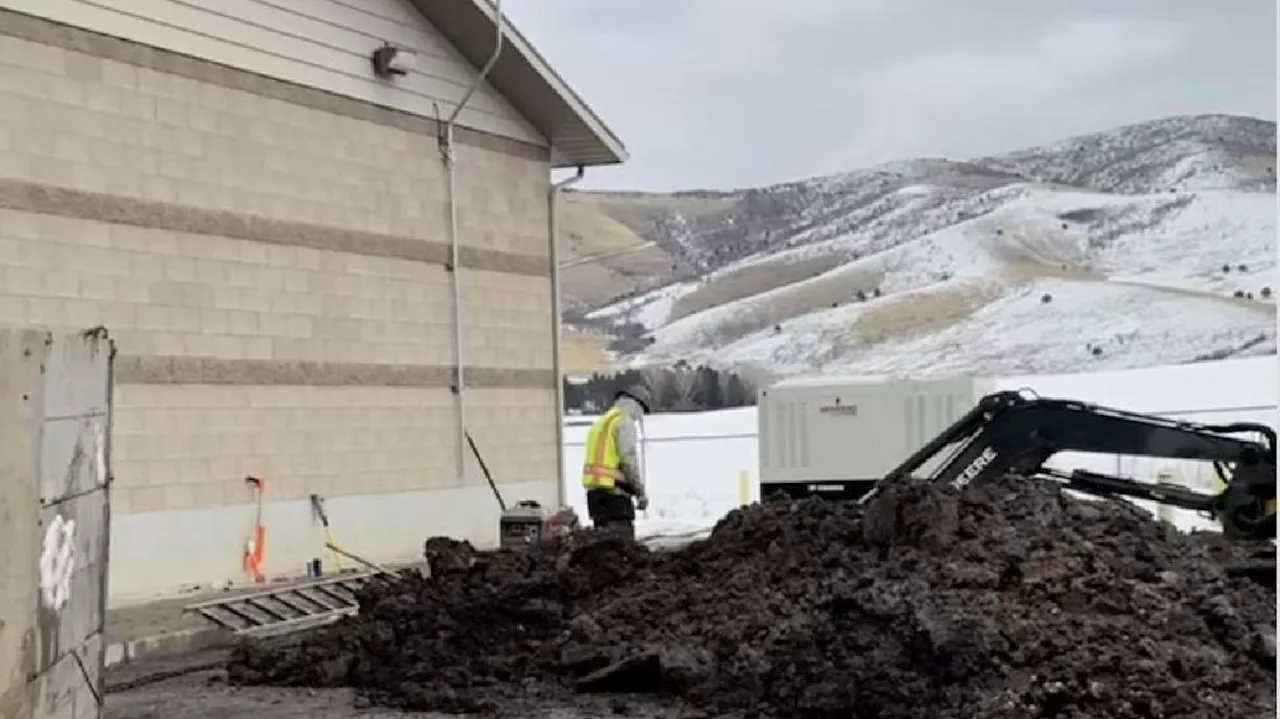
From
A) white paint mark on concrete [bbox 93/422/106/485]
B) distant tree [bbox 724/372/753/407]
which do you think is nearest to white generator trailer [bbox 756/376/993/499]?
white paint mark on concrete [bbox 93/422/106/485]

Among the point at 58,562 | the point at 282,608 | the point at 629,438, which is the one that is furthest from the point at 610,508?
the point at 58,562

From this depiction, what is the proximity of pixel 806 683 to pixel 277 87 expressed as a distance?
11020mm

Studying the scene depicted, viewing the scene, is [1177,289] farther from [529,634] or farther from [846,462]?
[529,634]

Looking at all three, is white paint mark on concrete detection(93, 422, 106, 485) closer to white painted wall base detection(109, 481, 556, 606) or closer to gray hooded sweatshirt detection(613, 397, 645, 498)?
gray hooded sweatshirt detection(613, 397, 645, 498)

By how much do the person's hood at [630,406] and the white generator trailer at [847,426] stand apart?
7.17 m

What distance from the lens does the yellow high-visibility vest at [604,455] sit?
616 inches

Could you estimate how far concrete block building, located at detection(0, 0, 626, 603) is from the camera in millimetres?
16125

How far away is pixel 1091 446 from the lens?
13.9 metres

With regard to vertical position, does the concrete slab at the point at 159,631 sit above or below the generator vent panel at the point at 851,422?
below

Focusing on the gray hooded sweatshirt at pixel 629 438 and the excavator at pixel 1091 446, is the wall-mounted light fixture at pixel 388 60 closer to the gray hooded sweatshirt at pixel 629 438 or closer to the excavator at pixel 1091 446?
the gray hooded sweatshirt at pixel 629 438

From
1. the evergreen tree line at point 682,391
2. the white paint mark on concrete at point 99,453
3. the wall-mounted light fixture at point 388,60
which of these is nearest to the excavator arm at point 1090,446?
the white paint mark on concrete at point 99,453

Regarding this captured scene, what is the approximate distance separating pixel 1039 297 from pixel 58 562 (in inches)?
2869

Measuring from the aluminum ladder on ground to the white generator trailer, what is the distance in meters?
7.88

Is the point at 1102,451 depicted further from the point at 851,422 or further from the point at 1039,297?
the point at 1039,297
